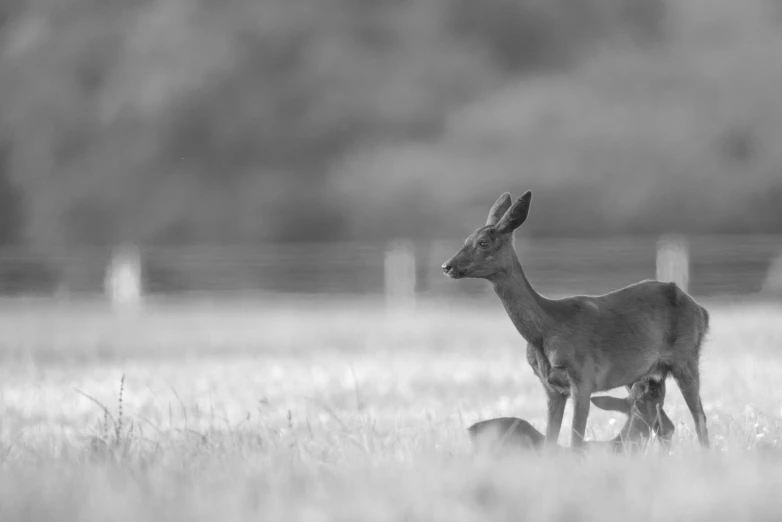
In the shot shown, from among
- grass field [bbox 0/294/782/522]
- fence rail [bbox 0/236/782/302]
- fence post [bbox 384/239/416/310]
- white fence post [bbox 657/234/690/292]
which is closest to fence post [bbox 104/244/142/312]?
fence rail [bbox 0/236/782/302]

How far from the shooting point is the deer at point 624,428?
4.00m

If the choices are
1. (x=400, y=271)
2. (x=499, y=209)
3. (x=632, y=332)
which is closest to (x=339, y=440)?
(x=499, y=209)

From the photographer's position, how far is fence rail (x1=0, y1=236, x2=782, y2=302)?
21.2 meters

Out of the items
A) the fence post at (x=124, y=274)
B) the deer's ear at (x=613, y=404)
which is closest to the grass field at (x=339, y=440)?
the deer's ear at (x=613, y=404)

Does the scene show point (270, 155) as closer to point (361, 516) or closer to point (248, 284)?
point (248, 284)

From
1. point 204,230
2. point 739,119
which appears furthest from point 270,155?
point 739,119

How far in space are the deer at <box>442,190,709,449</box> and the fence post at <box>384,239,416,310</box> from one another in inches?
643

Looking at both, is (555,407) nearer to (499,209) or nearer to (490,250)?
(490,250)

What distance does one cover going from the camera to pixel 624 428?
14.5ft

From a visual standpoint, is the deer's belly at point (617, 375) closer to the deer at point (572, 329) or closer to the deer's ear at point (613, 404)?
the deer at point (572, 329)

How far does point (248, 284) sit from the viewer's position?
74.6 feet

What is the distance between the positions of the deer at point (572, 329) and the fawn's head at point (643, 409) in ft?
0.45

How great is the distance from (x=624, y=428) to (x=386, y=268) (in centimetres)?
1712

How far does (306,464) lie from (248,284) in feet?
62.8
